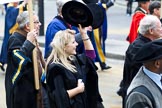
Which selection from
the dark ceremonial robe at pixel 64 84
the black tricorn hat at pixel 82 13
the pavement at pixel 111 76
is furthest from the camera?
the pavement at pixel 111 76

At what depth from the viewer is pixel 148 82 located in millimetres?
4043

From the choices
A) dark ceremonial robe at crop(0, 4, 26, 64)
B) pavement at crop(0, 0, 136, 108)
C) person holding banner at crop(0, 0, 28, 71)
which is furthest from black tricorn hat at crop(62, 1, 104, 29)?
dark ceremonial robe at crop(0, 4, 26, 64)

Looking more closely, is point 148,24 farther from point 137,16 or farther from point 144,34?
point 137,16

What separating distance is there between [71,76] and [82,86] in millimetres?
155

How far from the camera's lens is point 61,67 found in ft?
18.5

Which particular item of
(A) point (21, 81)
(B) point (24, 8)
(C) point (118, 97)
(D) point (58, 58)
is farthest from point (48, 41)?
(B) point (24, 8)

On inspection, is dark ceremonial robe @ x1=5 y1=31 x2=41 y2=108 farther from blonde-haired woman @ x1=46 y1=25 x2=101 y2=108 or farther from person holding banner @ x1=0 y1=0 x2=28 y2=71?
person holding banner @ x1=0 y1=0 x2=28 y2=71

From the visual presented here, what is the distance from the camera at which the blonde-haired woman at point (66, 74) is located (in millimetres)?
5637

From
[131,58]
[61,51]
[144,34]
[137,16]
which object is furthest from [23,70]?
[137,16]

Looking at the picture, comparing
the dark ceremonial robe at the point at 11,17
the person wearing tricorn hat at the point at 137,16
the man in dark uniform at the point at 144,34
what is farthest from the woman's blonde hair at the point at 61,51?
the dark ceremonial robe at the point at 11,17

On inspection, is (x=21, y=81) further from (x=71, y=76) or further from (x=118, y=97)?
(x=118, y=97)

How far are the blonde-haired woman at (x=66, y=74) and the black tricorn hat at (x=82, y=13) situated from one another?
0.84 ft

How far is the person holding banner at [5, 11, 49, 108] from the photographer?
6.23 meters

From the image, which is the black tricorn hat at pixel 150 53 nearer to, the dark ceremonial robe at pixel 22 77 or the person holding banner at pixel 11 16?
the dark ceremonial robe at pixel 22 77
